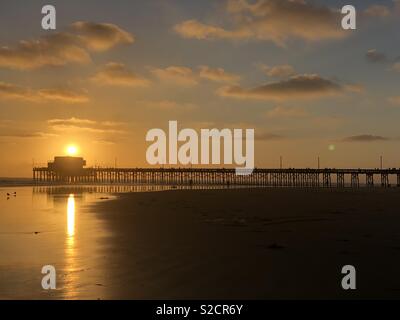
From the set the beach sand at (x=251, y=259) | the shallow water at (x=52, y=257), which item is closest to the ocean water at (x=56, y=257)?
the shallow water at (x=52, y=257)

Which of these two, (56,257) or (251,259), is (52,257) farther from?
(251,259)

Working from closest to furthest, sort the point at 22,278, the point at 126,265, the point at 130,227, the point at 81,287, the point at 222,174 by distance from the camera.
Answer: the point at 81,287
the point at 22,278
the point at 126,265
the point at 130,227
the point at 222,174

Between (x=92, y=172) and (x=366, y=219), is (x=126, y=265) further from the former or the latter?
(x=92, y=172)

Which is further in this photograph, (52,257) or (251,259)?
(52,257)

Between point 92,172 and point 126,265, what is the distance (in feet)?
450

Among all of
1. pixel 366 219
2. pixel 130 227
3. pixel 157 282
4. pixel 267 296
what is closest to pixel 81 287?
pixel 157 282

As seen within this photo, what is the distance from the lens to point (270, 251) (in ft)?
32.7

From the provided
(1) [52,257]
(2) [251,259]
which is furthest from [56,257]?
(2) [251,259]

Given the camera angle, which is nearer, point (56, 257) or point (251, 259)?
point (251, 259)

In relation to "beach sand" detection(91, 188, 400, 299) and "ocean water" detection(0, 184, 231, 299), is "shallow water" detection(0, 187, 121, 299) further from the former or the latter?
"beach sand" detection(91, 188, 400, 299)

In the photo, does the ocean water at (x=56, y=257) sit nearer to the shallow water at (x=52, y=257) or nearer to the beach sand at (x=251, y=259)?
the shallow water at (x=52, y=257)

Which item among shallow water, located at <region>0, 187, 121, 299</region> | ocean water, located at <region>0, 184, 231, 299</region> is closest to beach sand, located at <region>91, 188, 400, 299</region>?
ocean water, located at <region>0, 184, 231, 299</region>
